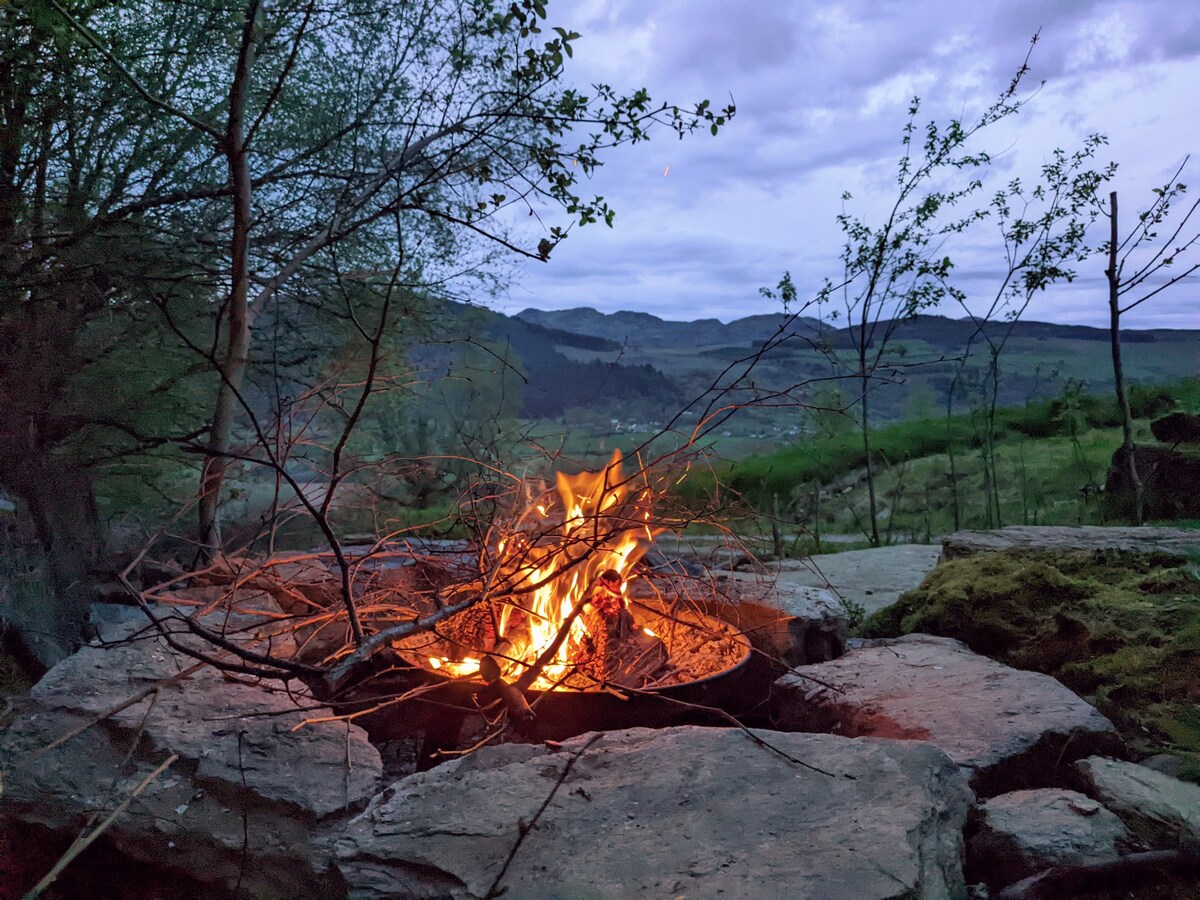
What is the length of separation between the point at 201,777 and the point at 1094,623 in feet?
10.7

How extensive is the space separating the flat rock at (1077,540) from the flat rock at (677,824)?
2317 mm

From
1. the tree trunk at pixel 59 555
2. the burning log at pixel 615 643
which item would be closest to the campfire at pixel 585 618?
the burning log at pixel 615 643

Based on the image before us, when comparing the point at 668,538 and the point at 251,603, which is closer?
the point at 251,603

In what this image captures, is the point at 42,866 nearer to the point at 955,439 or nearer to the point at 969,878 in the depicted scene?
the point at 969,878

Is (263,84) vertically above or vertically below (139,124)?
above

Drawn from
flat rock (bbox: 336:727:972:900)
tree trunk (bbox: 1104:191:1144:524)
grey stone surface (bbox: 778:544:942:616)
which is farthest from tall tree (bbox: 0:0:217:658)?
tree trunk (bbox: 1104:191:1144:524)

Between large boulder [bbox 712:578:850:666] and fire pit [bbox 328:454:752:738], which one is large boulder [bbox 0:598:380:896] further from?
large boulder [bbox 712:578:850:666]

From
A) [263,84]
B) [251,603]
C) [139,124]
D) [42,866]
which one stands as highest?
[263,84]

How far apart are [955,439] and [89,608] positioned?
795 centimetres

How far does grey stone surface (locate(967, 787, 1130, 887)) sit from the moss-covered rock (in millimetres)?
494

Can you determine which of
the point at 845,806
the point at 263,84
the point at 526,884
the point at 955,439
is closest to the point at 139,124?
the point at 263,84

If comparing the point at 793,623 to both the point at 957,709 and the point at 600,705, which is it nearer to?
the point at 957,709

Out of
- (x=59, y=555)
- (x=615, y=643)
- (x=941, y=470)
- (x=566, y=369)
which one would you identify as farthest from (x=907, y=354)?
(x=59, y=555)

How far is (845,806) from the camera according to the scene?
75.7 inches
